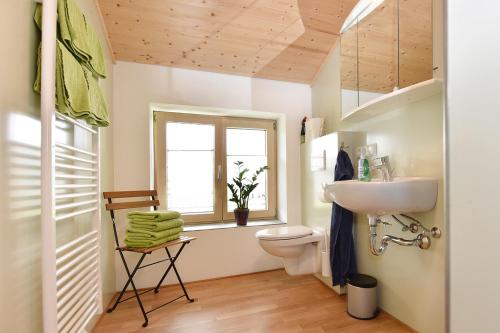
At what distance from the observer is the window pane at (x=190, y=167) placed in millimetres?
2320

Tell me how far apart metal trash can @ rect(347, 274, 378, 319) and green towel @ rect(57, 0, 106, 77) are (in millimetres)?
2083

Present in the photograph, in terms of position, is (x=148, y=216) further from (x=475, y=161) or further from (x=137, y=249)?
(x=475, y=161)

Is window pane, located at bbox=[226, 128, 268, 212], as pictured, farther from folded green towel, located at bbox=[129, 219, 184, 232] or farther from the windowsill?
folded green towel, located at bbox=[129, 219, 184, 232]

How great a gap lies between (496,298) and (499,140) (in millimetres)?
334

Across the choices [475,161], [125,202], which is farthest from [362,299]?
[125,202]

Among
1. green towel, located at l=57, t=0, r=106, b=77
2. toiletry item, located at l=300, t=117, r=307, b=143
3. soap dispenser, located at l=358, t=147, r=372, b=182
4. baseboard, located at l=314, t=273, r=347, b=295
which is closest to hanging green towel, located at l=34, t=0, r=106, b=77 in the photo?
green towel, located at l=57, t=0, r=106, b=77

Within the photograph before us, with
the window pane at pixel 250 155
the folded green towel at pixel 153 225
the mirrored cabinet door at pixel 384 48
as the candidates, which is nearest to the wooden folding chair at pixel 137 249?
the folded green towel at pixel 153 225

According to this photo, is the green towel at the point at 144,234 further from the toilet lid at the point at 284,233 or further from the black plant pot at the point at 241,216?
the black plant pot at the point at 241,216

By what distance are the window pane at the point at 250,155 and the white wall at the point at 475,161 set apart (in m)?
2.06

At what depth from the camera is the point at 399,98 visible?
52.2 inches

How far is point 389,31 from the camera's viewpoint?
4.74 feet

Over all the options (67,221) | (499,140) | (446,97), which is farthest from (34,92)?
(499,140)

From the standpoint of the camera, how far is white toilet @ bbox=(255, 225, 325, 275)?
5.62 ft

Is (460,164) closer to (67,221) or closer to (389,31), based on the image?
(389,31)
